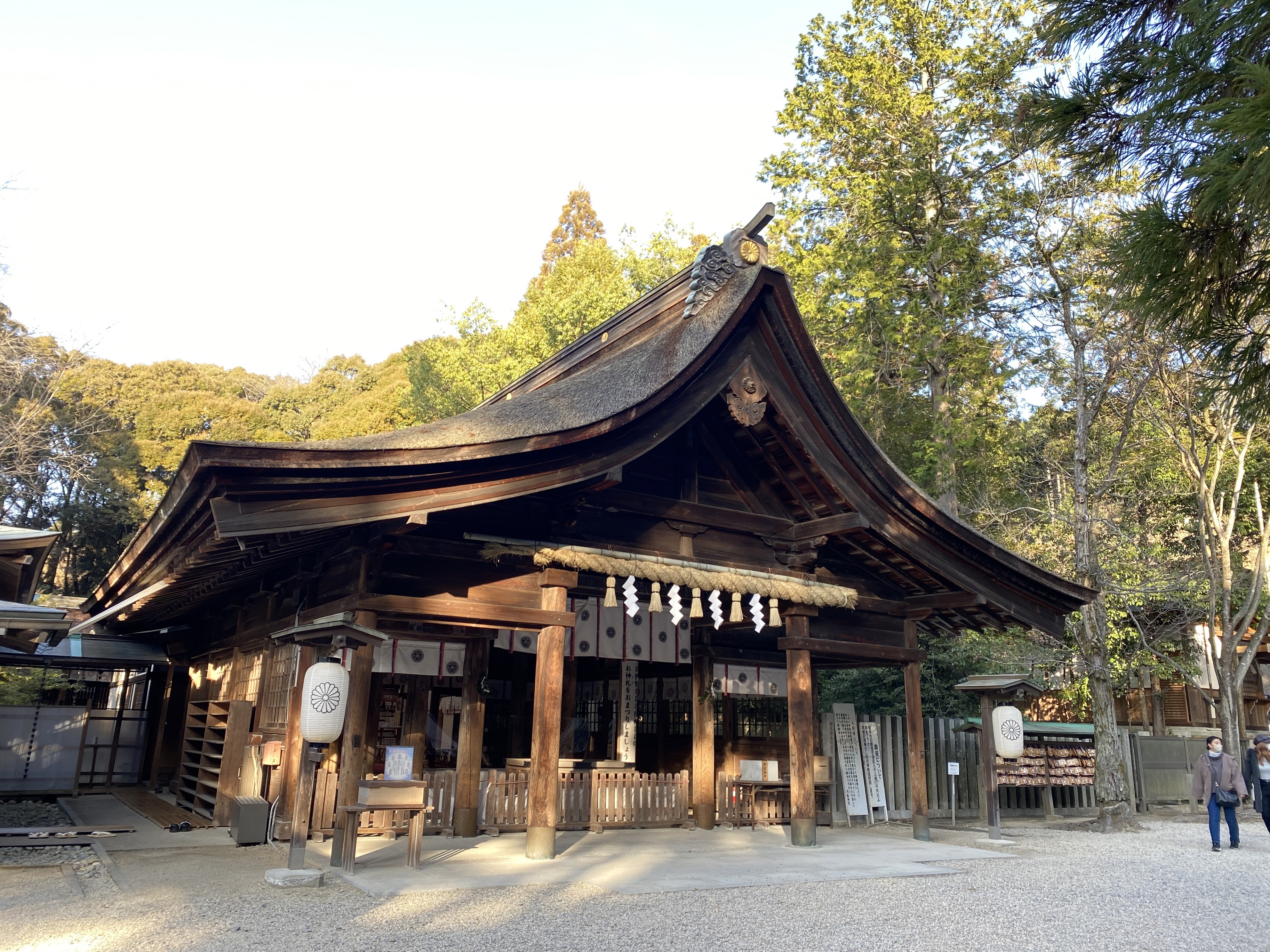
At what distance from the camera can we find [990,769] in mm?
12273

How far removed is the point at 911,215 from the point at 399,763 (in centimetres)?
1745

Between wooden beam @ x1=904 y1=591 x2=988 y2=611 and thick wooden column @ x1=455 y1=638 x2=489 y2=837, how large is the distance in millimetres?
5760

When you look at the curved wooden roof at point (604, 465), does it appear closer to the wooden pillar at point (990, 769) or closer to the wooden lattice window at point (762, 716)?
the wooden pillar at point (990, 769)

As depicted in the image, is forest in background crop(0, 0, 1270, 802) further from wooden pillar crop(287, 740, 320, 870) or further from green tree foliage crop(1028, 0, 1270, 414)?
wooden pillar crop(287, 740, 320, 870)

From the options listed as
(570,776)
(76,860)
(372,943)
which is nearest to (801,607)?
(570,776)

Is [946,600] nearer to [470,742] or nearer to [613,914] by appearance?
[470,742]

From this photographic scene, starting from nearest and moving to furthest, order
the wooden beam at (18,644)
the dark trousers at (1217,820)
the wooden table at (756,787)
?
the wooden beam at (18,644) → the dark trousers at (1217,820) → the wooden table at (756,787)

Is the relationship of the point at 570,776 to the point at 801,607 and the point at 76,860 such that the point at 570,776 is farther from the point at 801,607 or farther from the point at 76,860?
the point at 76,860

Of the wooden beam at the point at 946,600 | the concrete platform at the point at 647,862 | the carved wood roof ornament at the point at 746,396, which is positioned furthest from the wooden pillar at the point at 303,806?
the wooden beam at the point at 946,600

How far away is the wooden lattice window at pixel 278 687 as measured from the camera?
33.2 ft

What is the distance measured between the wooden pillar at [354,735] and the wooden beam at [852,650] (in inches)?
190

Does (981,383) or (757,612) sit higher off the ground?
(981,383)

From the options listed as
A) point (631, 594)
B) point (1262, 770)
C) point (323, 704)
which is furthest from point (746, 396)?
point (1262, 770)

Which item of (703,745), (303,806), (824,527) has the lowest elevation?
(303,806)
